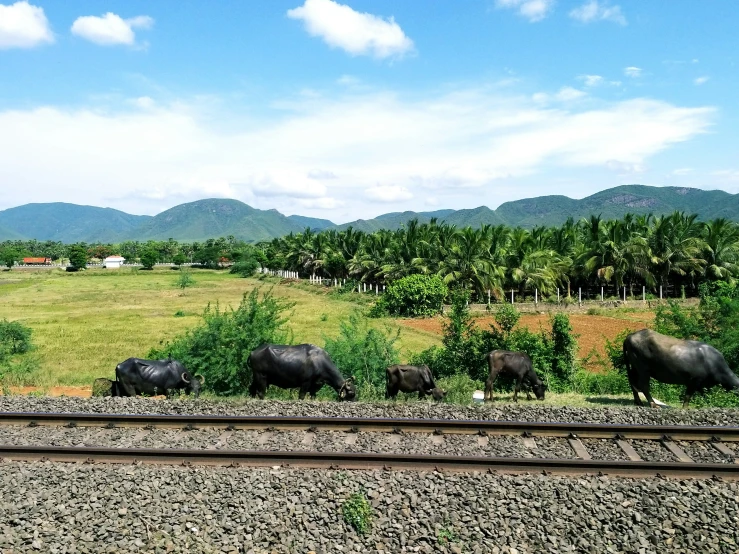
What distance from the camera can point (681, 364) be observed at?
37.9ft

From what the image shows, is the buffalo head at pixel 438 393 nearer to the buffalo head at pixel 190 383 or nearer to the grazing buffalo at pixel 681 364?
the grazing buffalo at pixel 681 364

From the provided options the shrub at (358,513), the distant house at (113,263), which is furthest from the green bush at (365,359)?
the distant house at (113,263)

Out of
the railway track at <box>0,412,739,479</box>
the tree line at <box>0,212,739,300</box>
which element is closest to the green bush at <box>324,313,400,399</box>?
the railway track at <box>0,412,739,479</box>

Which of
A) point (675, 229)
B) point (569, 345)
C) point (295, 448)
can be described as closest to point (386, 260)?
point (675, 229)

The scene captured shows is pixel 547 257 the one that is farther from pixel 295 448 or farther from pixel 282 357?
pixel 295 448

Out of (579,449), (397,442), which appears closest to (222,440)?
(397,442)

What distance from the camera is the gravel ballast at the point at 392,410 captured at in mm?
10297

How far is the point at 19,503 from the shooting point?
23.9 ft

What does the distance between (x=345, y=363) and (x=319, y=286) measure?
48419 millimetres

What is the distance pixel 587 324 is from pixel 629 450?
84.0 feet

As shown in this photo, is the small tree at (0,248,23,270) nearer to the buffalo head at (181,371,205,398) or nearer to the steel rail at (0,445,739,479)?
the buffalo head at (181,371,205,398)

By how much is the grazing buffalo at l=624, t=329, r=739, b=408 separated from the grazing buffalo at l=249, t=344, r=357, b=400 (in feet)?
19.6

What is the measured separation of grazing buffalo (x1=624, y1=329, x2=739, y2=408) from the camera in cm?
1153

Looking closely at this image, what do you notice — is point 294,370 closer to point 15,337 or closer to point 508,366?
point 508,366
